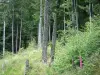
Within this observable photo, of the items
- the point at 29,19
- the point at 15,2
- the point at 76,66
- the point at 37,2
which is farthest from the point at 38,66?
the point at 29,19

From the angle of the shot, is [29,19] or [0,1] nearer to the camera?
[0,1]

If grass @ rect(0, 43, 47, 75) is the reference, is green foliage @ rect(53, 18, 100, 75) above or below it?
above

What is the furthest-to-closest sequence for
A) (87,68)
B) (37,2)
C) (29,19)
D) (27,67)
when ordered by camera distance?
(29,19) → (37,2) → (27,67) → (87,68)

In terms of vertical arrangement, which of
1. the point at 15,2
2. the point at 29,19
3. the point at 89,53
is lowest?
the point at 89,53

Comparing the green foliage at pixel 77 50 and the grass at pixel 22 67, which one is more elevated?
the green foliage at pixel 77 50

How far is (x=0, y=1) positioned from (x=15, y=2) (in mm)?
2111

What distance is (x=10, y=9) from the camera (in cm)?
3125

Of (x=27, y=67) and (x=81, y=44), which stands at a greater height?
(x=81, y=44)

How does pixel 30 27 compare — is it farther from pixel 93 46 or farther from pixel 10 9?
pixel 93 46

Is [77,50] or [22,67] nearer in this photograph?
[77,50]

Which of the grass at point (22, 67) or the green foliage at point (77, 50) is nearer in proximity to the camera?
the green foliage at point (77, 50)

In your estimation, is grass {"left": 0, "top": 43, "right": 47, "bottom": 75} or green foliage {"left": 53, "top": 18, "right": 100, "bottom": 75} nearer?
green foliage {"left": 53, "top": 18, "right": 100, "bottom": 75}

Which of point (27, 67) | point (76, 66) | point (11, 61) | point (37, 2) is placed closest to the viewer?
point (76, 66)

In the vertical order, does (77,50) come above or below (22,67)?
above
